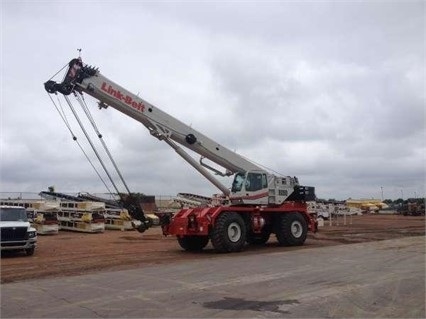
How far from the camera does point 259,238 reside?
2339 cm

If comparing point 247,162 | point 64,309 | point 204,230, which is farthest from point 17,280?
point 247,162

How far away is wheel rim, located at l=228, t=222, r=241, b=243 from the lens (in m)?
19.9

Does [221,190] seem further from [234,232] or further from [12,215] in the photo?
[12,215]

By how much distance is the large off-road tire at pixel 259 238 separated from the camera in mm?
22705

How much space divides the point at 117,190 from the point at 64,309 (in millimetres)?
10018

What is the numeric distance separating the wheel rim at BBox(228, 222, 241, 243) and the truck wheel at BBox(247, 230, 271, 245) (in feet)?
7.31

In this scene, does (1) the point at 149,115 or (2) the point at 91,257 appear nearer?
(2) the point at 91,257

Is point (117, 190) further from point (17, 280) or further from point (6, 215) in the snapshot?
point (17, 280)

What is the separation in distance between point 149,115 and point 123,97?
1.25 meters

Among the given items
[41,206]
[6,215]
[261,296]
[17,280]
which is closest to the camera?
[261,296]

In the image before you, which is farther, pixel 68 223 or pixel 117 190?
pixel 68 223

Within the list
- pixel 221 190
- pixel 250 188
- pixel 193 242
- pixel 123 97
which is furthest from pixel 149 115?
pixel 193 242

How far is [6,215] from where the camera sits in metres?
20.4

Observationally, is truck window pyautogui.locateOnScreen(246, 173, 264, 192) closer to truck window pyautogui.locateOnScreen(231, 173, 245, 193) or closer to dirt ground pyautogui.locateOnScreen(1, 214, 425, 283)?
truck window pyautogui.locateOnScreen(231, 173, 245, 193)
